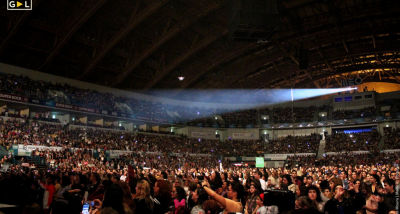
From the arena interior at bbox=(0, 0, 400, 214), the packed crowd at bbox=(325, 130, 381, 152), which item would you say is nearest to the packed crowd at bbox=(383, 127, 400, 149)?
the arena interior at bbox=(0, 0, 400, 214)

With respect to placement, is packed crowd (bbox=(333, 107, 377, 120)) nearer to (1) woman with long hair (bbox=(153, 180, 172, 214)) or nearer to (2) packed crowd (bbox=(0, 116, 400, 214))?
(2) packed crowd (bbox=(0, 116, 400, 214))

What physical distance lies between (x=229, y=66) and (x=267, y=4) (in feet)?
76.5

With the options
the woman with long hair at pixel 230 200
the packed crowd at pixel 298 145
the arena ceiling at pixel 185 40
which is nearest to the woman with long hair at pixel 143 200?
the woman with long hair at pixel 230 200

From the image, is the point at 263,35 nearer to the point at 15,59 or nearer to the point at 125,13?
the point at 125,13

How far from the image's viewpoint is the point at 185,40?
33938mm

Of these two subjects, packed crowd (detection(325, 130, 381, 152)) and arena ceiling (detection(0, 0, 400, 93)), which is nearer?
arena ceiling (detection(0, 0, 400, 93))

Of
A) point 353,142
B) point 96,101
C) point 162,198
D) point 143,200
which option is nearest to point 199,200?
point 162,198

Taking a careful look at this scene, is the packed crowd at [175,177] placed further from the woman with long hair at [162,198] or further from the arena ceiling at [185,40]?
the arena ceiling at [185,40]

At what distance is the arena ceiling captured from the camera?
27.0 meters

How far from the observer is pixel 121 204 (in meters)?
4.00

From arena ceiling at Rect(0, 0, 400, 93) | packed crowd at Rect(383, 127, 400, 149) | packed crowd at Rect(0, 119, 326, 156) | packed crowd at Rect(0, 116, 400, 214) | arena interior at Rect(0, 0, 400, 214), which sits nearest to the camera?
packed crowd at Rect(0, 116, 400, 214)

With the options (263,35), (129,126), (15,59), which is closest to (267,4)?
(263,35)

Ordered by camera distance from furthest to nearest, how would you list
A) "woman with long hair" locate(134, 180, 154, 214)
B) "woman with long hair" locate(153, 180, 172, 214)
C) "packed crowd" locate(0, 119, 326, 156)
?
"packed crowd" locate(0, 119, 326, 156), "woman with long hair" locate(153, 180, 172, 214), "woman with long hair" locate(134, 180, 154, 214)

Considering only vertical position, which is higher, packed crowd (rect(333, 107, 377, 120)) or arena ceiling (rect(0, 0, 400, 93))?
arena ceiling (rect(0, 0, 400, 93))
